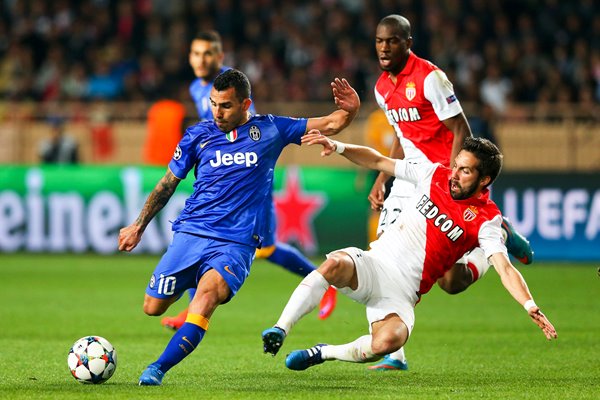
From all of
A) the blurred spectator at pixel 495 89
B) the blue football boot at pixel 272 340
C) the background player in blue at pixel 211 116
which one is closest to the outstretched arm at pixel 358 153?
the blue football boot at pixel 272 340

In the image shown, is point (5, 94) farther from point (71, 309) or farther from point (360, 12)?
point (71, 309)

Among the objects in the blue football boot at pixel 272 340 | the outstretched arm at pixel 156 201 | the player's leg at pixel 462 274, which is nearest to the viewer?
the blue football boot at pixel 272 340

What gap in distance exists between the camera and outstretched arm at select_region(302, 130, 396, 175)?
7.18 meters

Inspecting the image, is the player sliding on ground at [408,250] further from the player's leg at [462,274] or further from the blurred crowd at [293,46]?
the blurred crowd at [293,46]

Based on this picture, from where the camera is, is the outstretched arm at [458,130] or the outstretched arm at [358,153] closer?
the outstretched arm at [358,153]

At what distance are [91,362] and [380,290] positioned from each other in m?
1.87

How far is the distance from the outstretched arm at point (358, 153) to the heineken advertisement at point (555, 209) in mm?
9144

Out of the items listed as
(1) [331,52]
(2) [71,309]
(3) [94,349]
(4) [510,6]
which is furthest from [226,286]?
(4) [510,6]

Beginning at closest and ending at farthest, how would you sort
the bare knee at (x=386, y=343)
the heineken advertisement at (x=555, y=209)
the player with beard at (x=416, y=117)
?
the bare knee at (x=386, y=343) → the player with beard at (x=416, y=117) → the heineken advertisement at (x=555, y=209)

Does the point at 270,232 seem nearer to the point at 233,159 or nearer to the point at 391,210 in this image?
the point at 391,210

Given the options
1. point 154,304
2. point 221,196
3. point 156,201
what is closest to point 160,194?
point 156,201

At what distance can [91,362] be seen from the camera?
6898 mm

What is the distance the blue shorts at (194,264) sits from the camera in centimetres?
720

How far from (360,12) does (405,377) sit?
1468 centimetres
